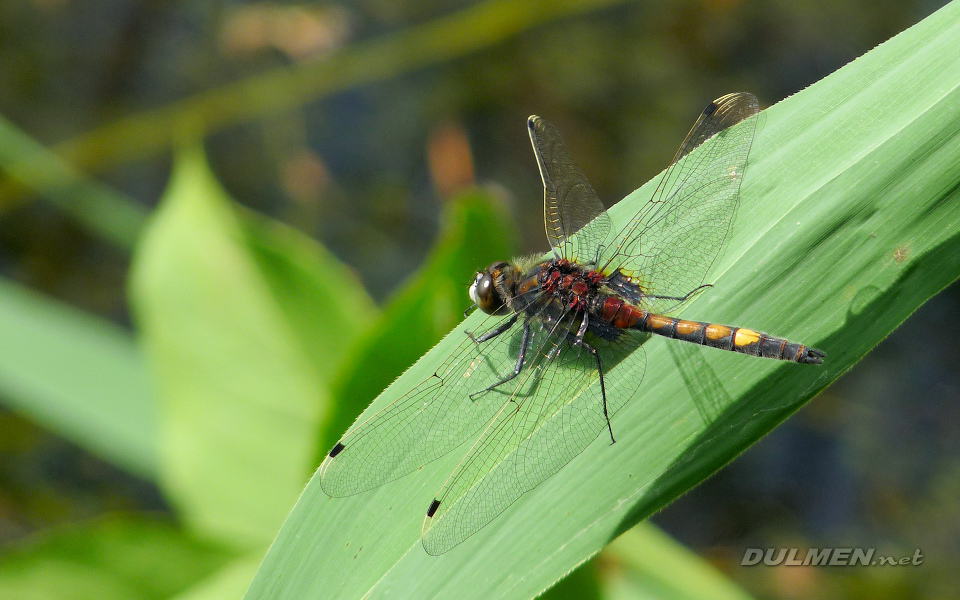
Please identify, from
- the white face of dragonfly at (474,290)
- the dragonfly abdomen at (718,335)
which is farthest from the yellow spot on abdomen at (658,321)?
the white face of dragonfly at (474,290)

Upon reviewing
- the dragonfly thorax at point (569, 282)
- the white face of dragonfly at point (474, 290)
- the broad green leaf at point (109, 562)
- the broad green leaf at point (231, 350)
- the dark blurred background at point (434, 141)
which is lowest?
the dragonfly thorax at point (569, 282)

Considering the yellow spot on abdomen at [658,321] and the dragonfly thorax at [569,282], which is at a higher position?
the dragonfly thorax at [569,282]

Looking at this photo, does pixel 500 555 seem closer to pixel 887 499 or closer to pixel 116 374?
→ pixel 116 374

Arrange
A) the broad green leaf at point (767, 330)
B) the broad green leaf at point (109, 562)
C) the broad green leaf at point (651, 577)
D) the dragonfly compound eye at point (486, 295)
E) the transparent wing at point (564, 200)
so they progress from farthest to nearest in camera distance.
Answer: the broad green leaf at point (109, 562) → the broad green leaf at point (651, 577) → the transparent wing at point (564, 200) → the dragonfly compound eye at point (486, 295) → the broad green leaf at point (767, 330)

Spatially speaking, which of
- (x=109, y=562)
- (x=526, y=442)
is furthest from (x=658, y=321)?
(x=109, y=562)

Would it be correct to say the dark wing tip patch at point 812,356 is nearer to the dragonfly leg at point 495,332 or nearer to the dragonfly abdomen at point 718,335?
the dragonfly abdomen at point 718,335

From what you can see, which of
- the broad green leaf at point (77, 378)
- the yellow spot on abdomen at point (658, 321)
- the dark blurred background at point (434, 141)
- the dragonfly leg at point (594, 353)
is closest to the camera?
the dragonfly leg at point (594, 353)
